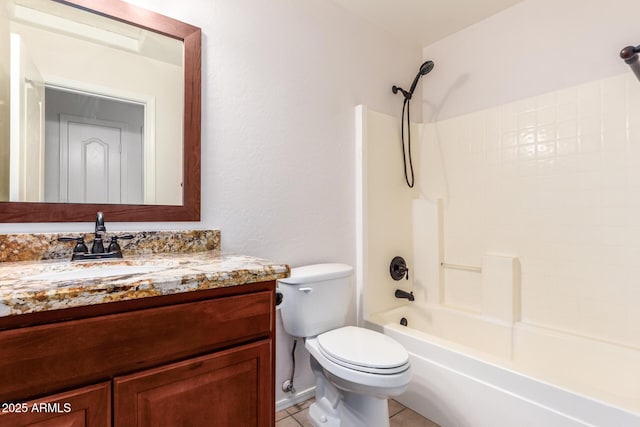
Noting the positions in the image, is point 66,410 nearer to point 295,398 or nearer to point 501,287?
point 295,398

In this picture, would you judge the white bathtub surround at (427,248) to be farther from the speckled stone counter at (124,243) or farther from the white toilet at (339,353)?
the speckled stone counter at (124,243)

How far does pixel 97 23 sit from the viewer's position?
125 cm

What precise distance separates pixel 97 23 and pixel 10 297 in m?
1.14

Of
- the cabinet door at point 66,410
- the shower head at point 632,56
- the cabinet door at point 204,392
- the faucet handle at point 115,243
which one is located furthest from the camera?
the shower head at point 632,56

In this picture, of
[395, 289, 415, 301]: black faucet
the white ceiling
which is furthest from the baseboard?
the white ceiling

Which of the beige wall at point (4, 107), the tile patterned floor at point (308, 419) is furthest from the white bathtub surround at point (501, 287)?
the beige wall at point (4, 107)

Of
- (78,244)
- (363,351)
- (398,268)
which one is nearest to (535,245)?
(398,268)

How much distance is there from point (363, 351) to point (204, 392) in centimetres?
71

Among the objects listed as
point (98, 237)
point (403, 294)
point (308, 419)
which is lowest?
point (308, 419)

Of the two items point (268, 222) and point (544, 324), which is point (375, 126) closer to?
point (268, 222)

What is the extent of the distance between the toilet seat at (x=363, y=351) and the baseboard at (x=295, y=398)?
1.55ft

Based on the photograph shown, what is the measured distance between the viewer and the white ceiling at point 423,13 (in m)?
1.95

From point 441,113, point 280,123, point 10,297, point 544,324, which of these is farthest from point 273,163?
point 544,324

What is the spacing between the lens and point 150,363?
77 cm
